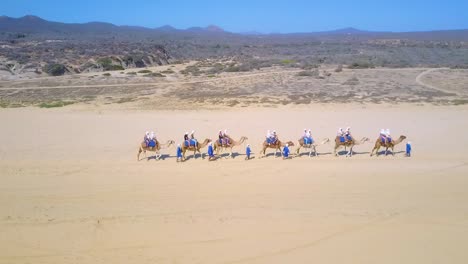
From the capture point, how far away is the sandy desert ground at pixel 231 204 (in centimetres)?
976

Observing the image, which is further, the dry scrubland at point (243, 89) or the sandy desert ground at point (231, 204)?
the dry scrubland at point (243, 89)

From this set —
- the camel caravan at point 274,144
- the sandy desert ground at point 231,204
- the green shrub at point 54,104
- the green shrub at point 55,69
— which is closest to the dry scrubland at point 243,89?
the green shrub at point 54,104

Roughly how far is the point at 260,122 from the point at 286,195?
37.2ft

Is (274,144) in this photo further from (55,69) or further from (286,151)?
(55,69)

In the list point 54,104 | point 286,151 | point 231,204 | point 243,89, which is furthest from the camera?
point 243,89

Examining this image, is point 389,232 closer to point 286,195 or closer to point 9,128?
point 286,195

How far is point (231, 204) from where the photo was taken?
40.1ft

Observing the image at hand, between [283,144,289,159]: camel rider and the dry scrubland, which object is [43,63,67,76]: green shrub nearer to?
the dry scrubland

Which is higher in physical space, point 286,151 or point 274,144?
point 274,144

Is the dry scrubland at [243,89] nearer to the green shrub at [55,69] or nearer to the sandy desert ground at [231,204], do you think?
the green shrub at [55,69]

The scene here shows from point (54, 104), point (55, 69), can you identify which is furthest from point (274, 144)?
point (55, 69)

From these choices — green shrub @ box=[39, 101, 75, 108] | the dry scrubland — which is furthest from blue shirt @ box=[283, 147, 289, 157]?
green shrub @ box=[39, 101, 75, 108]

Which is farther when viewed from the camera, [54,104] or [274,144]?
[54,104]

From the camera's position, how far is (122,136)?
21250mm
